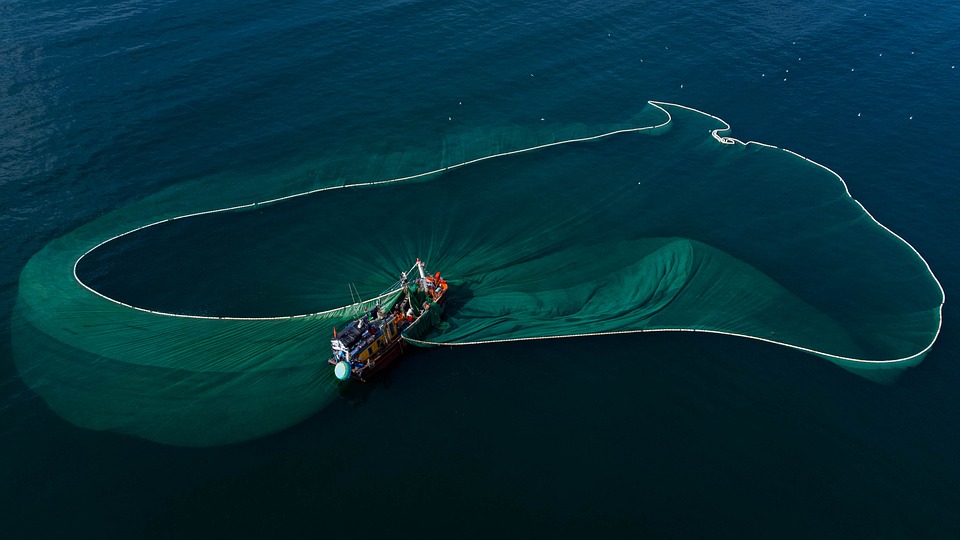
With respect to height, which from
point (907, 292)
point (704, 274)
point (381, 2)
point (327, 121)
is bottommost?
point (907, 292)

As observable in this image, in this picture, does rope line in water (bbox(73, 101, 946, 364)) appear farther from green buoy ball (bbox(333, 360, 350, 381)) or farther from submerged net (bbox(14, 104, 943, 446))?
green buoy ball (bbox(333, 360, 350, 381))

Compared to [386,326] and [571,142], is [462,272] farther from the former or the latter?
[571,142]

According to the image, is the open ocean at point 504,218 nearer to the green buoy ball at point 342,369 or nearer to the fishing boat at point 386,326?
the fishing boat at point 386,326

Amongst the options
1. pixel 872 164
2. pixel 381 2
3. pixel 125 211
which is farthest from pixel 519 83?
pixel 125 211

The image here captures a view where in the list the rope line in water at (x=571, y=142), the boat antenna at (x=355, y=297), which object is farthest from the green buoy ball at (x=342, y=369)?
the boat antenna at (x=355, y=297)

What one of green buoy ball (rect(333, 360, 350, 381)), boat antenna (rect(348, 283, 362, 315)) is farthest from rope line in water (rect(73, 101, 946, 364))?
green buoy ball (rect(333, 360, 350, 381))

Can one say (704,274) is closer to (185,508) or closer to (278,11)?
(185,508)
